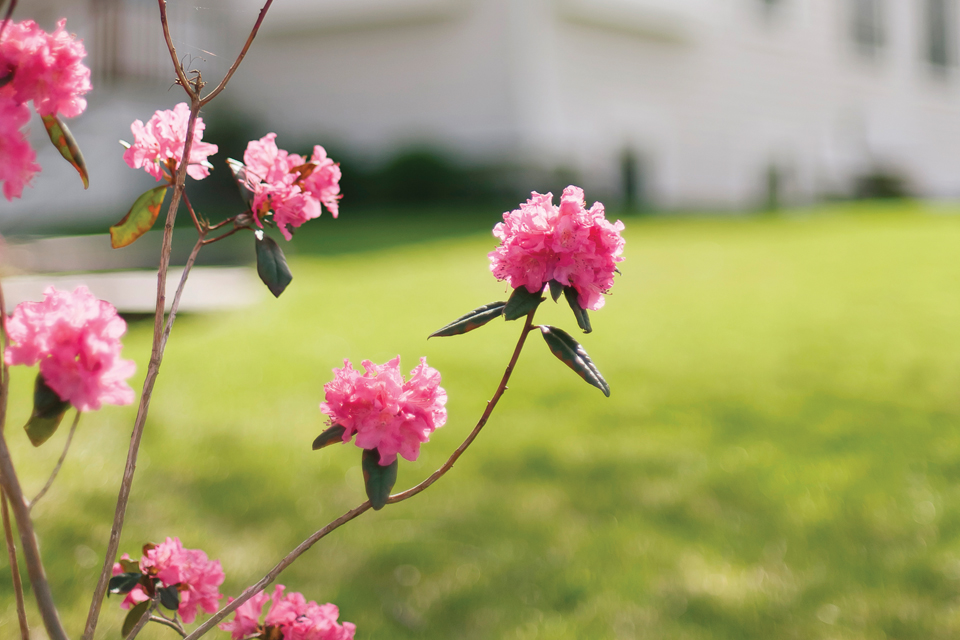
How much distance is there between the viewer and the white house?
12.0 meters

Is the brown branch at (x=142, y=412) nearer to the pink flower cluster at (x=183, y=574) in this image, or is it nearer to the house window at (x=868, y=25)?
the pink flower cluster at (x=183, y=574)

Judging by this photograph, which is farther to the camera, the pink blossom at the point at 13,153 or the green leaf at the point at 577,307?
the green leaf at the point at 577,307

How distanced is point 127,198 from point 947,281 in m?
9.57

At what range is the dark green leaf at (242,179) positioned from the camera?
119 centimetres

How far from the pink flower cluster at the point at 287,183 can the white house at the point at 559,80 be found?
30.9 feet

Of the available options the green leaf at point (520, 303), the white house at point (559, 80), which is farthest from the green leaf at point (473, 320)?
the white house at point (559, 80)

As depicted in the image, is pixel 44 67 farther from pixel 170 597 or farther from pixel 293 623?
pixel 293 623

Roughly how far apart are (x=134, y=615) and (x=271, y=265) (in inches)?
21.1

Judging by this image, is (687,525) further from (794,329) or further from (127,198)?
(127,198)

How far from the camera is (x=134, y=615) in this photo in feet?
3.98

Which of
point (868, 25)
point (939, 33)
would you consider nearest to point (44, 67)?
point (868, 25)

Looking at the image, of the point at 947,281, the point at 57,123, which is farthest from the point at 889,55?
the point at 57,123

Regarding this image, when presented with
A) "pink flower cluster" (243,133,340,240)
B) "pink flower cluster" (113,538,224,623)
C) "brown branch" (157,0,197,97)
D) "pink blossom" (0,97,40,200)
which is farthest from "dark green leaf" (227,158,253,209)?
"pink flower cluster" (113,538,224,623)

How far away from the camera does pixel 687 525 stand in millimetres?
2697
